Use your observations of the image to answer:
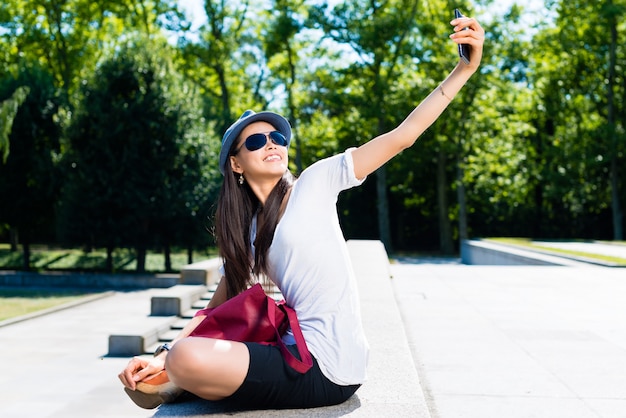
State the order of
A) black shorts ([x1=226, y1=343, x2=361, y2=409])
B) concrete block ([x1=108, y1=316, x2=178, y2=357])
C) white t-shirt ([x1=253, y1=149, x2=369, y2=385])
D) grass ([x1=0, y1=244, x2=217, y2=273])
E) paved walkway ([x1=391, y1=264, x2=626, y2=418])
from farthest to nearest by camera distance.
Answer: grass ([x1=0, y1=244, x2=217, y2=273])
concrete block ([x1=108, y1=316, x2=178, y2=357])
paved walkway ([x1=391, y1=264, x2=626, y2=418])
white t-shirt ([x1=253, y1=149, x2=369, y2=385])
black shorts ([x1=226, y1=343, x2=361, y2=409])

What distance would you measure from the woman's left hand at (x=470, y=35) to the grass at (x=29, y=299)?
12.1 meters

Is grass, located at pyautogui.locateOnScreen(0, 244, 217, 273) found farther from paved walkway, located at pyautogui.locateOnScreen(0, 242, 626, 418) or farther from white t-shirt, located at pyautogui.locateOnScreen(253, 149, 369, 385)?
white t-shirt, located at pyautogui.locateOnScreen(253, 149, 369, 385)

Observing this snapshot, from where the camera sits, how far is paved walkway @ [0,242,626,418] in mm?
5051

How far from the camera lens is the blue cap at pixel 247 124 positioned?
135 inches

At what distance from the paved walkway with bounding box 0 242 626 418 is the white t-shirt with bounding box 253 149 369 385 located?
0.33m

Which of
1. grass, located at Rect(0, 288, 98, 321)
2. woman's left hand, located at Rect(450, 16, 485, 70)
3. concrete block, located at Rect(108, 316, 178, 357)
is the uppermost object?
woman's left hand, located at Rect(450, 16, 485, 70)

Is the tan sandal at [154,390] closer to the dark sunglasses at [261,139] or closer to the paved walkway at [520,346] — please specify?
the dark sunglasses at [261,139]

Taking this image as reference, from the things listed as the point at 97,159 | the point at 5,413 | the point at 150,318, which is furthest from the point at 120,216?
the point at 5,413

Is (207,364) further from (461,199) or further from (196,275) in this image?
(461,199)

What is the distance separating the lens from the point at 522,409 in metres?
4.71

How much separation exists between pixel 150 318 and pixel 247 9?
83.5ft

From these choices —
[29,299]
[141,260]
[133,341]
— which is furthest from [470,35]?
[141,260]

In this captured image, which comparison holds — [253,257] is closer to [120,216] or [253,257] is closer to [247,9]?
[120,216]

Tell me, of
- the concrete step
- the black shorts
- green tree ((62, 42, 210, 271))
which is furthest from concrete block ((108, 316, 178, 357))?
green tree ((62, 42, 210, 271))
